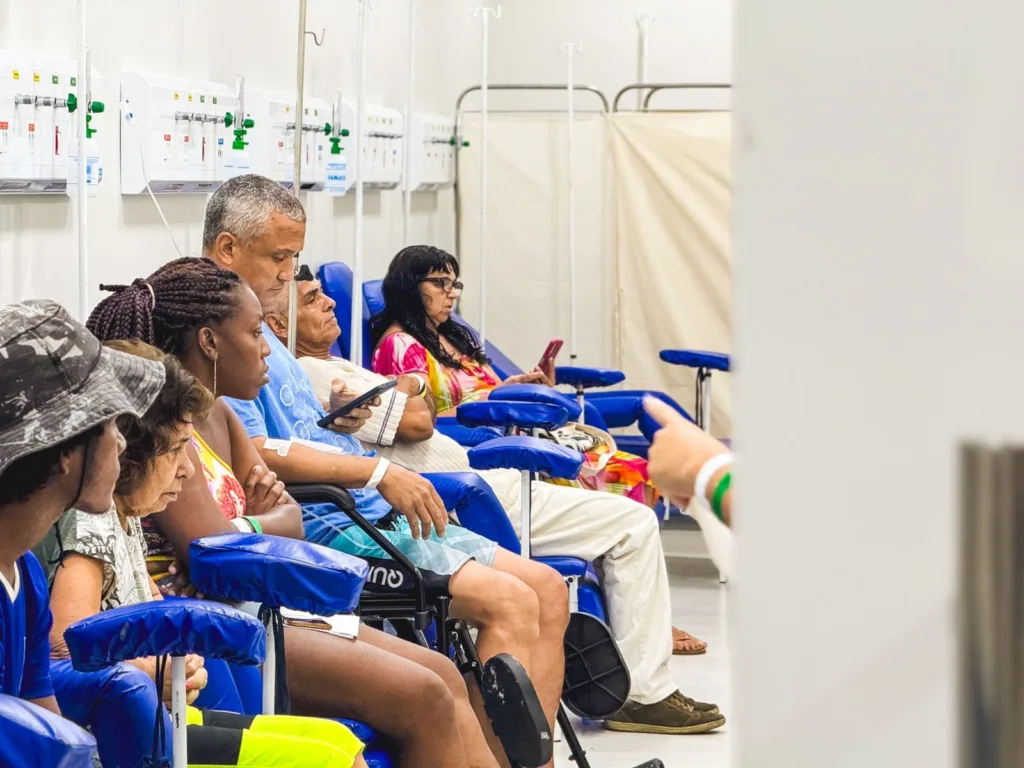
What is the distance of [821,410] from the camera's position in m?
0.58

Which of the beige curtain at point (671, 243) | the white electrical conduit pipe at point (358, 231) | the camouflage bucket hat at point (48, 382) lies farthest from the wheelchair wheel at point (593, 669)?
the beige curtain at point (671, 243)

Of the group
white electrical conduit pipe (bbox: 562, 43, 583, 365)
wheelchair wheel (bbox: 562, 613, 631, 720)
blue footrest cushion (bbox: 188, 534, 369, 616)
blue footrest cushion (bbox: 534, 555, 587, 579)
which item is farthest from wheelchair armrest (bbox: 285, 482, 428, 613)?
white electrical conduit pipe (bbox: 562, 43, 583, 365)

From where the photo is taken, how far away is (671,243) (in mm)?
5875

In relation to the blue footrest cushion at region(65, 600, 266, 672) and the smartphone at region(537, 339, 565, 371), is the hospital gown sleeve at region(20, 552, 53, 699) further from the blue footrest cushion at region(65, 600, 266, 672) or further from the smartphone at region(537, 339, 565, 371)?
the smartphone at region(537, 339, 565, 371)

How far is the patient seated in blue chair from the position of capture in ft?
11.6

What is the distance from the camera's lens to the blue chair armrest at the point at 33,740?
122cm

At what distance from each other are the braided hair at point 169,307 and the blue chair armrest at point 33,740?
1.22 meters

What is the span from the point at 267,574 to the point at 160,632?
0.25 m

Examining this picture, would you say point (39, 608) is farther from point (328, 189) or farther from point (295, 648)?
point (328, 189)

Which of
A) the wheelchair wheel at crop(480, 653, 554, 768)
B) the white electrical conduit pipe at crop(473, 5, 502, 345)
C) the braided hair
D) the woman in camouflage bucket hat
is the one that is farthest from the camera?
the white electrical conduit pipe at crop(473, 5, 502, 345)

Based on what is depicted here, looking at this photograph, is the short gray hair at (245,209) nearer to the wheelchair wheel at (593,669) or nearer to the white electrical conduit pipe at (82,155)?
the white electrical conduit pipe at (82,155)

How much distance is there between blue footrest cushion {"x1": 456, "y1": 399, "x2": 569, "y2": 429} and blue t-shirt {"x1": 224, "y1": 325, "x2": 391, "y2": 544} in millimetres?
379

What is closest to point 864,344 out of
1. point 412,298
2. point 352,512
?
point 352,512

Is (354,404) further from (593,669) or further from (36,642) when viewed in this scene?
(36,642)
